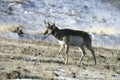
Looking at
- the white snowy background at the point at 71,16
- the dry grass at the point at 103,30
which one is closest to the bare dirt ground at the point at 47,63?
the white snowy background at the point at 71,16

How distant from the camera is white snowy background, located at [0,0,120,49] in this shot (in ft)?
106

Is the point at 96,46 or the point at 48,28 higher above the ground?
the point at 48,28

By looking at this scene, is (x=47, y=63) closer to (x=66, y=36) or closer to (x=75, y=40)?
(x=66, y=36)

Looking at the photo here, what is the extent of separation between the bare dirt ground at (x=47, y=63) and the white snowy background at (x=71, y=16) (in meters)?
5.14

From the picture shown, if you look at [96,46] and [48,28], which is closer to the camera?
[48,28]

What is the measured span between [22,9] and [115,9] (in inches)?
288

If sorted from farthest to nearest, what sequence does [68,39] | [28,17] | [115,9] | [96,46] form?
[115,9]
[28,17]
[96,46]
[68,39]

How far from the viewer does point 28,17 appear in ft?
114

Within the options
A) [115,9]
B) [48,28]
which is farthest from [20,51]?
[115,9]

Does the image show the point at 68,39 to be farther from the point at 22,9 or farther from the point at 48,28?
the point at 22,9

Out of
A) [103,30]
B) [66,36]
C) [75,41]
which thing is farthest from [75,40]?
[103,30]

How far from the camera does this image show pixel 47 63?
20.0 meters

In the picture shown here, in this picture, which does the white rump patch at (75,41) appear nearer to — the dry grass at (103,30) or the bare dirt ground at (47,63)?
the bare dirt ground at (47,63)

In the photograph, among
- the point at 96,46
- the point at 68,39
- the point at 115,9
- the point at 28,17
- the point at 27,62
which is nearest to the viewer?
the point at 27,62
